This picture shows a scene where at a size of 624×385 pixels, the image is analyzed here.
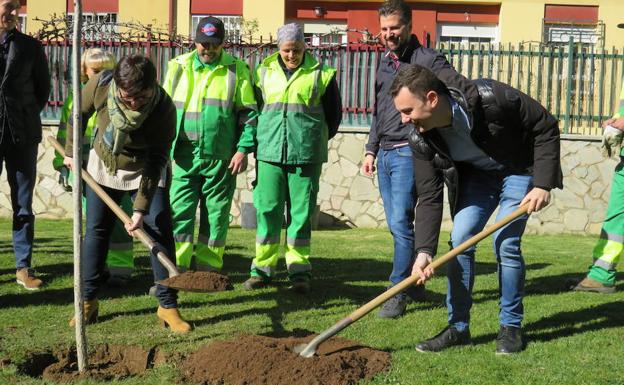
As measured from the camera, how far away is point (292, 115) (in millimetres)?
6809

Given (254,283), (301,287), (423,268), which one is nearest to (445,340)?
(423,268)

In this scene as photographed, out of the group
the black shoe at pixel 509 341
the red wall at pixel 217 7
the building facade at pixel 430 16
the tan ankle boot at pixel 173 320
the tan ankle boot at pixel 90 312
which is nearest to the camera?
the black shoe at pixel 509 341

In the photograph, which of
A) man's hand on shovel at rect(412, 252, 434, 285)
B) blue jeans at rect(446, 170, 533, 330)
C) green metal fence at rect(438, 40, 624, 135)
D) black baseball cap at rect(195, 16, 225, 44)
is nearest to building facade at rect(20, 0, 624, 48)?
green metal fence at rect(438, 40, 624, 135)

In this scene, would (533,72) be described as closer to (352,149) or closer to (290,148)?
(352,149)

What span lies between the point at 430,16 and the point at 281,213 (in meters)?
13.6

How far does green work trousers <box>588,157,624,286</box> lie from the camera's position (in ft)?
23.1

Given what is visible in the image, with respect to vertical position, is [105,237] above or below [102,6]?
below

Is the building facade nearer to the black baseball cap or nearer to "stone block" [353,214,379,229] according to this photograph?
"stone block" [353,214,379,229]

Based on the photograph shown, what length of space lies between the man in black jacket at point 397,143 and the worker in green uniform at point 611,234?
69.7 inches

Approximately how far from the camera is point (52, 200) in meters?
13.1

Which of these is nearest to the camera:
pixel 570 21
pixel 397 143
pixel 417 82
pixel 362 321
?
Answer: pixel 417 82

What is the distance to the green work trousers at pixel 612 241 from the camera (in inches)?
277

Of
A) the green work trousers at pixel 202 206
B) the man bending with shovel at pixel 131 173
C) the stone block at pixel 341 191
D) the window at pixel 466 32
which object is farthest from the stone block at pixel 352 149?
the window at pixel 466 32

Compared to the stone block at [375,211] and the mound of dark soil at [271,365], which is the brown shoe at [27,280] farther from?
the stone block at [375,211]
